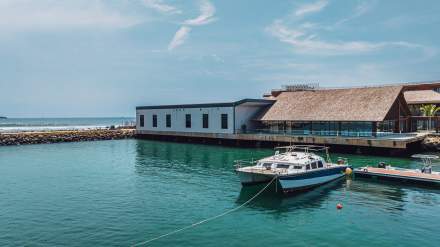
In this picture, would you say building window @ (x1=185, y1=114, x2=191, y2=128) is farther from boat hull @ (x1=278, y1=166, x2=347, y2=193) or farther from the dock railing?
boat hull @ (x1=278, y1=166, x2=347, y2=193)

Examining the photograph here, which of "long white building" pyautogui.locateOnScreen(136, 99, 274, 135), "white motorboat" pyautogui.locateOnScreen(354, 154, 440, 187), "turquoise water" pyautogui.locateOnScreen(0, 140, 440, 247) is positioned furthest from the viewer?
"long white building" pyautogui.locateOnScreen(136, 99, 274, 135)

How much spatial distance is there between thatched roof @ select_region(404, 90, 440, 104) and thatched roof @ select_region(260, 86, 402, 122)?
12.5 m

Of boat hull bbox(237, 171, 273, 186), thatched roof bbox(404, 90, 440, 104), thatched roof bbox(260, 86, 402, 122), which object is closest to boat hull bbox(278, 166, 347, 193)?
boat hull bbox(237, 171, 273, 186)

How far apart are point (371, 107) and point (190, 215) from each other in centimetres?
3763

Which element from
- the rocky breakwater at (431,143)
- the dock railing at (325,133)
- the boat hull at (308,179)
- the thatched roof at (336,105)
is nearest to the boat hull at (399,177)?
the boat hull at (308,179)

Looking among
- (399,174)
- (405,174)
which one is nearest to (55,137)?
(399,174)

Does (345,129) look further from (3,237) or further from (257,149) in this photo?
(3,237)

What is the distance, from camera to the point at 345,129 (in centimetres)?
5419

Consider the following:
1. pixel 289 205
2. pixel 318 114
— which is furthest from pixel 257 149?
pixel 289 205

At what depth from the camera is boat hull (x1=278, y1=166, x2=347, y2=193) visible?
28.1 metres

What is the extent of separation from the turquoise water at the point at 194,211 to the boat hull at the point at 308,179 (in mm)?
705

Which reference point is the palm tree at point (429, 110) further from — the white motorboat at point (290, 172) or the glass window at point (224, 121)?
the white motorboat at point (290, 172)

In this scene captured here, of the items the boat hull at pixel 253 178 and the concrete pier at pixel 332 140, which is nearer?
the boat hull at pixel 253 178

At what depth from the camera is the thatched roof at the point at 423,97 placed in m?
63.4
